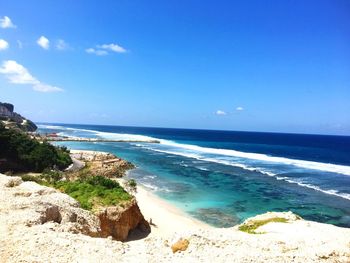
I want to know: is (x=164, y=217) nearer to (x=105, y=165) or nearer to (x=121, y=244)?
(x=121, y=244)

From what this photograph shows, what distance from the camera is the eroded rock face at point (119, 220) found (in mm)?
22266

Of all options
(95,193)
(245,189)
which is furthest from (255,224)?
(245,189)

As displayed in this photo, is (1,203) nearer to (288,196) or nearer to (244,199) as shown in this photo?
(244,199)

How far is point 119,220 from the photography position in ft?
76.4

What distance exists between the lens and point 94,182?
28.0m

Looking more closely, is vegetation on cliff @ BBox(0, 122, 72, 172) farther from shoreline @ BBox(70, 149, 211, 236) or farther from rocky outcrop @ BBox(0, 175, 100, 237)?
rocky outcrop @ BBox(0, 175, 100, 237)

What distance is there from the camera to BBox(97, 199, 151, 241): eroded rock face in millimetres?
22266

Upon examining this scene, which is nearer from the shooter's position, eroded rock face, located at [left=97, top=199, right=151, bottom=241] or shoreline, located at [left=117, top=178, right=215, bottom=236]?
eroded rock face, located at [left=97, top=199, right=151, bottom=241]

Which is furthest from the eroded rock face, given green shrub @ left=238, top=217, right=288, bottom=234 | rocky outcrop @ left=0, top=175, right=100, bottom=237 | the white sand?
green shrub @ left=238, top=217, right=288, bottom=234

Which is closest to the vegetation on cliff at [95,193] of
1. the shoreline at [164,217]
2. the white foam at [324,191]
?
the shoreline at [164,217]

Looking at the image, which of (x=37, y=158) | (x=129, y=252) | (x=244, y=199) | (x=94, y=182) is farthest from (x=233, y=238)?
(x=37, y=158)

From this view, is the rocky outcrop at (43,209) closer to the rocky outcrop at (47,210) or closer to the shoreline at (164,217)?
the rocky outcrop at (47,210)

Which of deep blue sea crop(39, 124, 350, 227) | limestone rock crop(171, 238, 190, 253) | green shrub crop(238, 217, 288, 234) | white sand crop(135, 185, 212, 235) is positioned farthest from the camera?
deep blue sea crop(39, 124, 350, 227)

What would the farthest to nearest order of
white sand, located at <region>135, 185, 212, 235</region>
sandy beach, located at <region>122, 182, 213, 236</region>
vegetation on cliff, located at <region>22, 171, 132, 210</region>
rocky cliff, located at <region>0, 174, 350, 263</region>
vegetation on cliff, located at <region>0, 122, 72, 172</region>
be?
vegetation on cliff, located at <region>0, 122, 72, 172</region>, white sand, located at <region>135, 185, 212, 235</region>, sandy beach, located at <region>122, 182, 213, 236</region>, vegetation on cliff, located at <region>22, 171, 132, 210</region>, rocky cliff, located at <region>0, 174, 350, 263</region>
